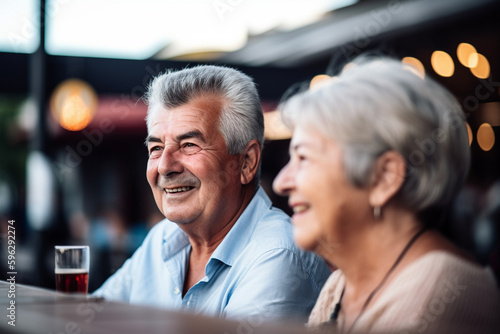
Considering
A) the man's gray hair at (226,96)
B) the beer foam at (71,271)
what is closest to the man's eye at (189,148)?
the man's gray hair at (226,96)

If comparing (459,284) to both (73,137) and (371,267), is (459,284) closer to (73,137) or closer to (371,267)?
(371,267)

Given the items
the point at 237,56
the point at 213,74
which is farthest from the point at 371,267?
the point at 237,56

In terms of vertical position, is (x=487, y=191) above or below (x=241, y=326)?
below

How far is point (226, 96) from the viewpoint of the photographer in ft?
7.20

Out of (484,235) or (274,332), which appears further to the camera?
(484,235)

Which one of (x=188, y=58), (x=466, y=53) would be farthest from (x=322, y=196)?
(x=466, y=53)

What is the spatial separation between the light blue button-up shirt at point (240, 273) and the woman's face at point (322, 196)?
439 millimetres

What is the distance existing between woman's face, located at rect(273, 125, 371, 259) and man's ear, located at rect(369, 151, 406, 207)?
0.02 m

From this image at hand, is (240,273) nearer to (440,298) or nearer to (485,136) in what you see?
(440,298)

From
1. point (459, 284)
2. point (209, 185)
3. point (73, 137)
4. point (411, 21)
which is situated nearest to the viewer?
point (459, 284)

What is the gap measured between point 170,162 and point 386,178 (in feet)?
3.16

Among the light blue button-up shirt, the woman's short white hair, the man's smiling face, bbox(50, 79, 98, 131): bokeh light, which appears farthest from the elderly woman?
bbox(50, 79, 98, 131): bokeh light

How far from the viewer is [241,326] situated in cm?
93

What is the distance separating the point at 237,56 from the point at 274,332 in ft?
14.7
